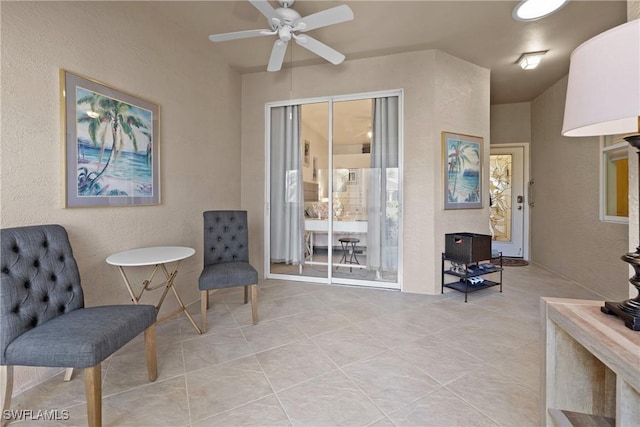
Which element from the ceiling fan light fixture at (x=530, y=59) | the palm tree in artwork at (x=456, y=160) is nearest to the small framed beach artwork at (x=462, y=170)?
the palm tree in artwork at (x=456, y=160)

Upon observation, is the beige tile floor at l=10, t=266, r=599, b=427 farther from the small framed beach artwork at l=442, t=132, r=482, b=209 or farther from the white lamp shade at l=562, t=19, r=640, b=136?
the white lamp shade at l=562, t=19, r=640, b=136

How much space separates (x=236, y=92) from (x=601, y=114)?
3.96m

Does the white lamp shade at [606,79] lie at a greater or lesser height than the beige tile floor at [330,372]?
greater

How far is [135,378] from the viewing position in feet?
6.04

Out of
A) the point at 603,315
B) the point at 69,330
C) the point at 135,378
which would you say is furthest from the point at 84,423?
the point at 603,315

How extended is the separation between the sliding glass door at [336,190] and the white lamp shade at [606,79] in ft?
8.70

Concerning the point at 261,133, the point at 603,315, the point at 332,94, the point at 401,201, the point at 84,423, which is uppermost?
the point at 332,94

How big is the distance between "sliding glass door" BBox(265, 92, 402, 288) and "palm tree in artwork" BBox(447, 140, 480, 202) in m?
0.62

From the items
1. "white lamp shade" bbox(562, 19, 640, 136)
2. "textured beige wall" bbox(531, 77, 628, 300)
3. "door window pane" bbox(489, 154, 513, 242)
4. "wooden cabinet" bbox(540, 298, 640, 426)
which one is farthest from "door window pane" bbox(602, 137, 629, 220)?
"white lamp shade" bbox(562, 19, 640, 136)

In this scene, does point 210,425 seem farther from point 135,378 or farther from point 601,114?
point 601,114

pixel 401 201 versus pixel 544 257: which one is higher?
pixel 401 201

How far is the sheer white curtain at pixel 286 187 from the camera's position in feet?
13.2

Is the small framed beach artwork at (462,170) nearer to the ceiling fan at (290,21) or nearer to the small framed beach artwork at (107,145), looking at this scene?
the ceiling fan at (290,21)

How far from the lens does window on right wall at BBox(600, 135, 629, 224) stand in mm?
3168
